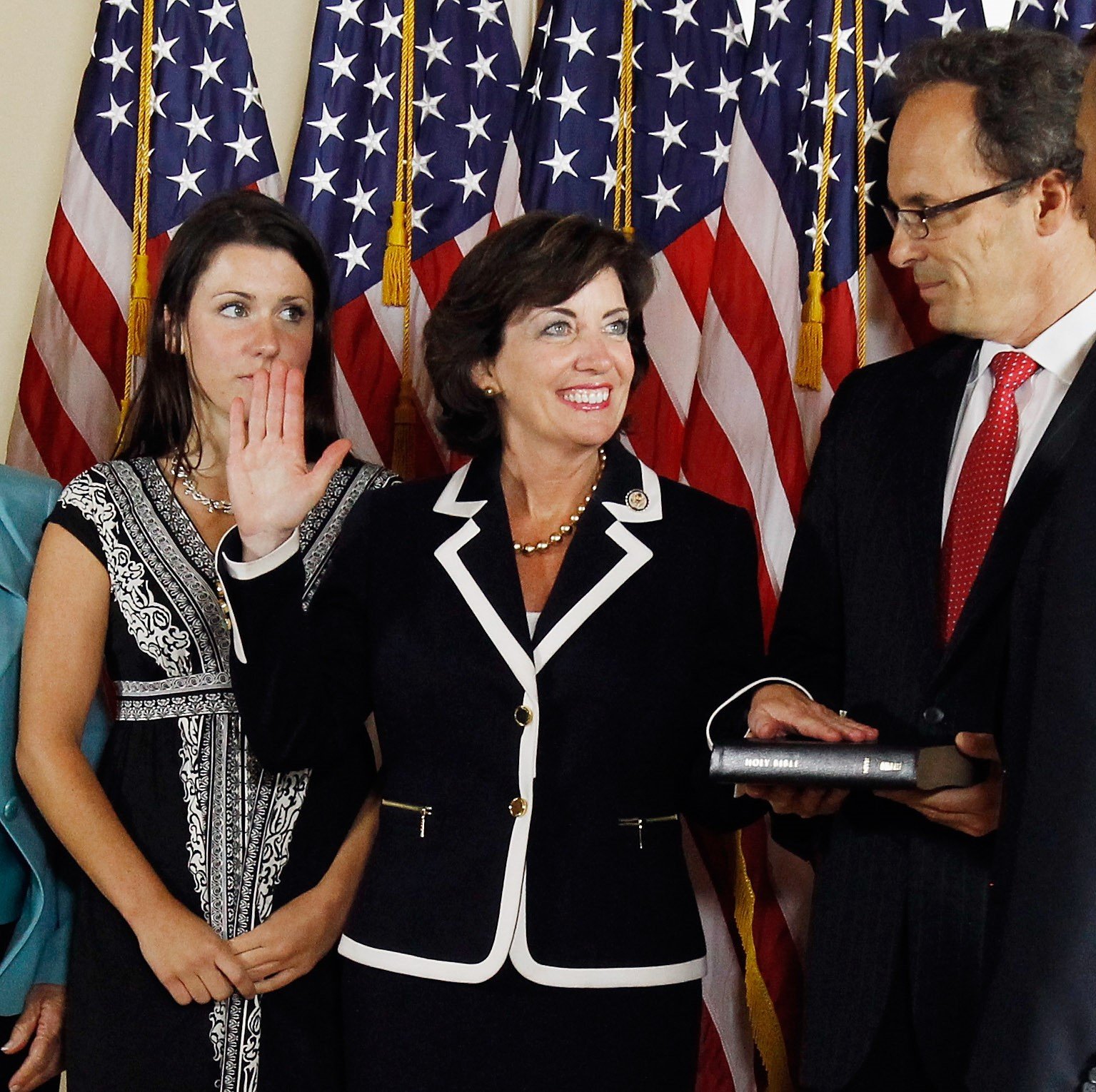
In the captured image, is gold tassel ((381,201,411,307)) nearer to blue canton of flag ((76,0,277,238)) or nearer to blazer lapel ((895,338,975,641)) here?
blue canton of flag ((76,0,277,238))

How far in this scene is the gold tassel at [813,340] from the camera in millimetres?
2627

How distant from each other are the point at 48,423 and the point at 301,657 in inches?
44.1

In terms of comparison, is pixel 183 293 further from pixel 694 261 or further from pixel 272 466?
pixel 694 261

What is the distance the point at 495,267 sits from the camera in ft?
7.31

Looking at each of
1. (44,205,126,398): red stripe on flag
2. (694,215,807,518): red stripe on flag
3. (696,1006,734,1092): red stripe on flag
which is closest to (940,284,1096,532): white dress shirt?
(694,215,807,518): red stripe on flag

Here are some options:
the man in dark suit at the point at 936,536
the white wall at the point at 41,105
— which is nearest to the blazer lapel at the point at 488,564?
the man in dark suit at the point at 936,536

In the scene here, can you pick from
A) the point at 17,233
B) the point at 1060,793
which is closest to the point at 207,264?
the point at 17,233

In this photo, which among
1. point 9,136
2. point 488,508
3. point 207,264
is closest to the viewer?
point 488,508

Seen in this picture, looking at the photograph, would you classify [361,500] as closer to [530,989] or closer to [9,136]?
[530,989]

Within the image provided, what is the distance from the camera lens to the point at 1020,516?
6.04 feet

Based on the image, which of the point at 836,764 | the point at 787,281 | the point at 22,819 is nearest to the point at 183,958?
the point at 22,819

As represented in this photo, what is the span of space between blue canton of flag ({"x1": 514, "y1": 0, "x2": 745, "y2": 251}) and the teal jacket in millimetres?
1112

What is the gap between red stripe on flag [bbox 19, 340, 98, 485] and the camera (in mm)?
2877

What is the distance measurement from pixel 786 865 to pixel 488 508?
0.94m
